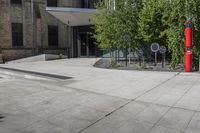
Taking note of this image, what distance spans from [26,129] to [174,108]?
361 centimetres

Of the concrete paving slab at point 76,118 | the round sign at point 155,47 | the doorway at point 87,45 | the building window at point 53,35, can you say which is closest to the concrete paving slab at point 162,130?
the concrete paving slab at point 76,118

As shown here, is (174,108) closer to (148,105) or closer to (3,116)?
(148,105)

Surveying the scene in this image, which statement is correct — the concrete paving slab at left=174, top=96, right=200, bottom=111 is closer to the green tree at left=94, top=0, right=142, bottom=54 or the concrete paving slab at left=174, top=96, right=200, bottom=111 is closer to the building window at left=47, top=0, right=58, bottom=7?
the green tree at left=94, top=0, right=142, bottom=54

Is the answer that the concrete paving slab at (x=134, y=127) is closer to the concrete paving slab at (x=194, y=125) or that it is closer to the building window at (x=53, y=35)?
the concrete paving slab at (x=194, y=125)

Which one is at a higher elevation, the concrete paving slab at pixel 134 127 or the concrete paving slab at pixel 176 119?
the concrete paving slab at pixel 176 119

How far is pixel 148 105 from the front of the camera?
22.0 ft

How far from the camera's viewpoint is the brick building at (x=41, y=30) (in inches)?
967

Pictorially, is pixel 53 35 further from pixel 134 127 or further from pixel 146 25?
pixel 134 127

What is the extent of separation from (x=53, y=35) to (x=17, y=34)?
402 centimetres

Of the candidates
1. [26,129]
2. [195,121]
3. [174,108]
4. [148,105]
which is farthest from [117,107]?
[26,129]

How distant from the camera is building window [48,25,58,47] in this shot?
27641mm

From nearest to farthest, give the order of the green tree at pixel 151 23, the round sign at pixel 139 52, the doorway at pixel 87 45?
1. the green tree at pixel 151 23
2. the round sign at pixel 139 52
3. the doorway at pixel 87 45

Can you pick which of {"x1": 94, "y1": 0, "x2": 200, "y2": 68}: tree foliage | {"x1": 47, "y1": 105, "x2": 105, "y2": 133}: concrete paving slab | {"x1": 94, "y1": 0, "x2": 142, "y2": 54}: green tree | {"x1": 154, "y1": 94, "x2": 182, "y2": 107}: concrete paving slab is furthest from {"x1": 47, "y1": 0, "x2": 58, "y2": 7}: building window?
{"x1": 47, "y1": 105, "x2": 105, "y2": 133}: concrete paving slab

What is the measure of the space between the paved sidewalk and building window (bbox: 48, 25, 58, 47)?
1812 cm
